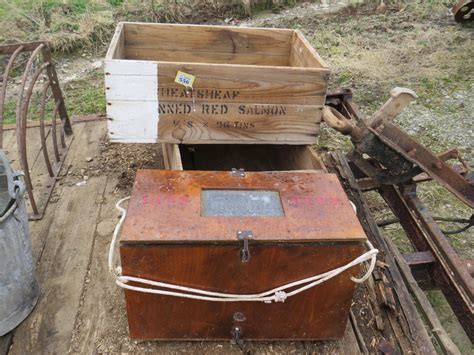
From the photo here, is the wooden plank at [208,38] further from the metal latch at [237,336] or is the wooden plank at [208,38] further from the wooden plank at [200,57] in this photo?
the metal latch at [237,336]

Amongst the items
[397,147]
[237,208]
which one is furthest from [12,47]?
[397,147]

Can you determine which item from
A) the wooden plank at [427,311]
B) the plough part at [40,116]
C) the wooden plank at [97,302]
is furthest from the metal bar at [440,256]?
the plough part at [40,116]

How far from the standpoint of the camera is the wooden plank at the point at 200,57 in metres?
3.01

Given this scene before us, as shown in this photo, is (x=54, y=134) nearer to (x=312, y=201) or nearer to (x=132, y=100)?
(x=132, y=100)

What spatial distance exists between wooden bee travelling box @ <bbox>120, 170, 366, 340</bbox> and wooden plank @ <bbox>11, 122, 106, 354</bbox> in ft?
1.43

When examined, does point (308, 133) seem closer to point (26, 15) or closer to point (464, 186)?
point (464, 186)

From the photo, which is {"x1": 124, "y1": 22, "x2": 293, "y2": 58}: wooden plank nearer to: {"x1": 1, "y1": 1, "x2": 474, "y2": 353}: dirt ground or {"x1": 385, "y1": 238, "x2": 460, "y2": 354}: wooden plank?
{"x1": 1, "y1": 1, "x2": 474, "y2": 353}: dirt ground

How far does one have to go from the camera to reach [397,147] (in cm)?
228

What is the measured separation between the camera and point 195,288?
1.75 m

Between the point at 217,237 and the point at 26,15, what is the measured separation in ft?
23.4

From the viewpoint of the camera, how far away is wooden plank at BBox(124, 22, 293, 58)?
9.70 feet

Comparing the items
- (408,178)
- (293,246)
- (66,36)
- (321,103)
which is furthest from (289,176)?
(66,36)

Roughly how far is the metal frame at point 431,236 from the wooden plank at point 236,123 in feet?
1.10

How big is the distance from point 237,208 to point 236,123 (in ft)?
2.69
